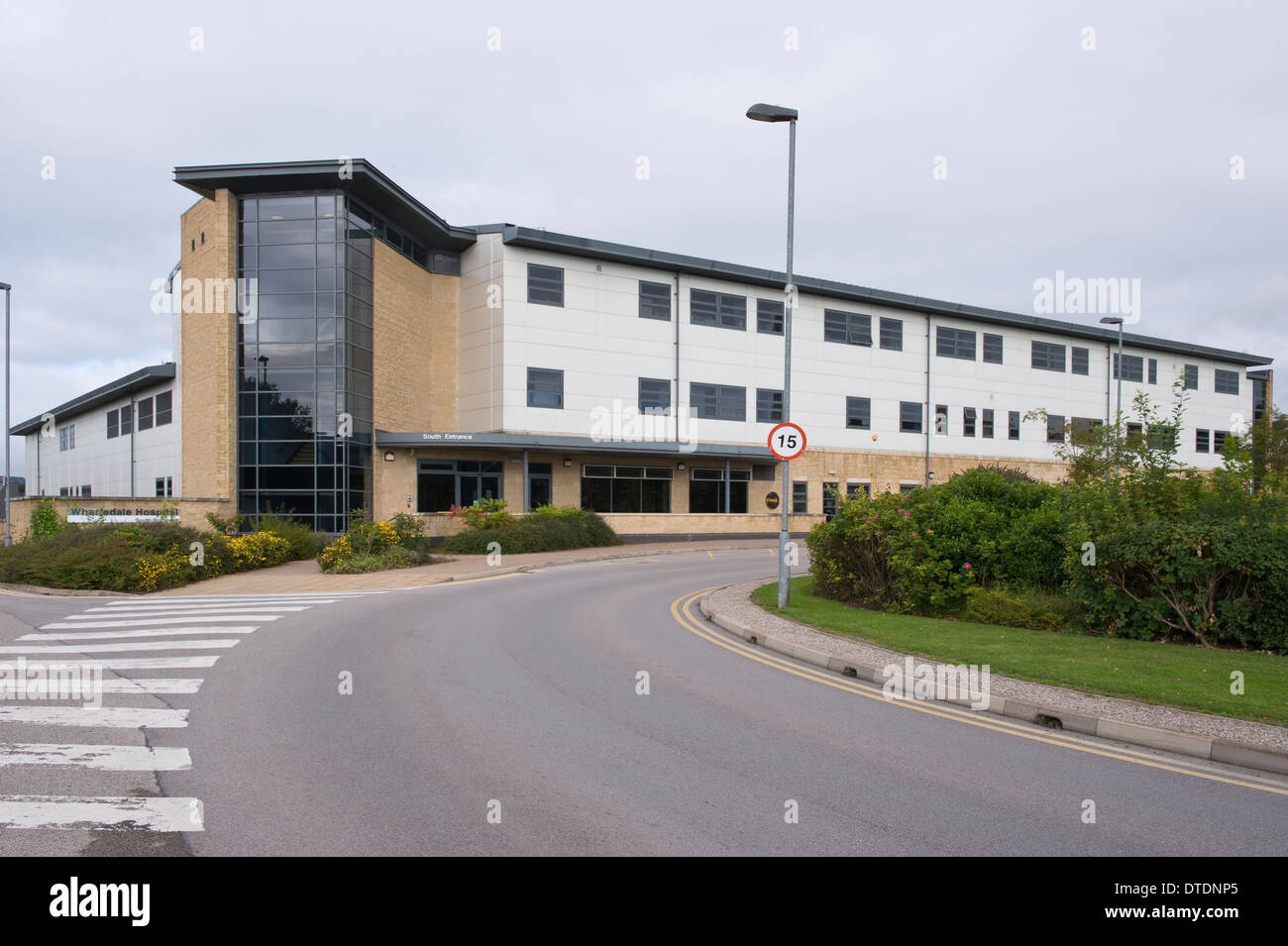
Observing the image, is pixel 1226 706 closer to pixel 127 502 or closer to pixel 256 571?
pixel 256 571

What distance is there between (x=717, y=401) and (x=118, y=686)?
29365mm

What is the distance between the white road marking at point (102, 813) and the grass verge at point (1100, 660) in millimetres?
7684

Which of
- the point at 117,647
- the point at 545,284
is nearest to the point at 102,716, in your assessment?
the point at 117,647

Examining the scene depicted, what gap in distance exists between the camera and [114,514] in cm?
2314

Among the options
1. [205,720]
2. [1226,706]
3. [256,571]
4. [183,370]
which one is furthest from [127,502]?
[1226,706]

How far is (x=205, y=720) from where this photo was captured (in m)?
7.17

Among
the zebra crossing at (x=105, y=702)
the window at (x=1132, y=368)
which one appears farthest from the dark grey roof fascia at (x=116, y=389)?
the window at (x=1132, y=368)

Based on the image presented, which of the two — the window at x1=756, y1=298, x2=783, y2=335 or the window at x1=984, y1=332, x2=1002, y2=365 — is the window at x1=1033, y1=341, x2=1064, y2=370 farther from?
the window at x1=756, y1=298, x2=783, y2=335

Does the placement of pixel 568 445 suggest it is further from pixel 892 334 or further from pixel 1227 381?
pixel 1227 381

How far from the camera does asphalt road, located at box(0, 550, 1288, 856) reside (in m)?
4.69

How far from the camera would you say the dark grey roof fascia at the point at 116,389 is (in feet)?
110

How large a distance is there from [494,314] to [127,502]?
1433 cm

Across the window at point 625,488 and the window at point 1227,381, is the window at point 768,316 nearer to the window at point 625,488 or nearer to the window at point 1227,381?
the window at point 625,488

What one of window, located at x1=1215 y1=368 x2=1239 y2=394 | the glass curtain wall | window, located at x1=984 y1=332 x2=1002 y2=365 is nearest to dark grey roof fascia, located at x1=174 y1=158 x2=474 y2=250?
the glass curtain wall
